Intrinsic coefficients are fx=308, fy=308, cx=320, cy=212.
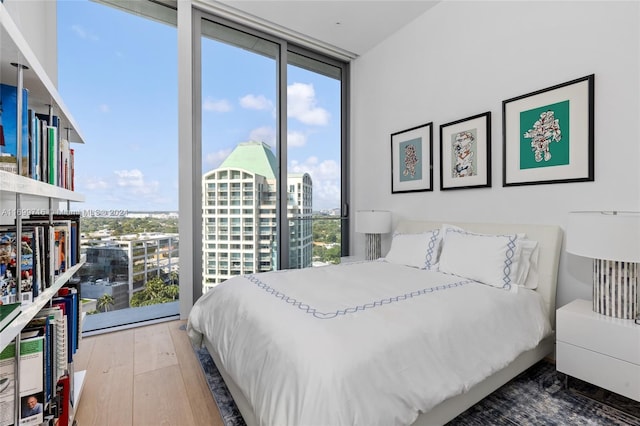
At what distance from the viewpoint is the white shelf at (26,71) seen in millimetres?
834

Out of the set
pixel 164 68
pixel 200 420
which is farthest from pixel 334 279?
pixel 164 68

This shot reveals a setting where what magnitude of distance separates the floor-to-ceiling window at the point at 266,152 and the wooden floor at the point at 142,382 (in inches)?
34.4

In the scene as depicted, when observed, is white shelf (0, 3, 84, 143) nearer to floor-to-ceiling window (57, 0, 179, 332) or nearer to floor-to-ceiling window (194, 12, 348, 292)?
floor-to-ceiling window (57, 0, 179, 332)

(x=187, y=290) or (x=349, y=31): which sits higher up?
(x=349, y=31)

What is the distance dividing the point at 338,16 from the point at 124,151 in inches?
97.6

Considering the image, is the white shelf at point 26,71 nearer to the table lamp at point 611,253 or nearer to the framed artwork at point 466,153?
the table lamp at point 611,253

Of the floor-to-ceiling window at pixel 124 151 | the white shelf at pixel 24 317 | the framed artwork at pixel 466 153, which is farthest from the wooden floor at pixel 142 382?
the framed artwork at pixel 466 153

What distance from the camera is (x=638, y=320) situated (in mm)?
1645

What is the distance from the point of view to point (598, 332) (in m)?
1.66

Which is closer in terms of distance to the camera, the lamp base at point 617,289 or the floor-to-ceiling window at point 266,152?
the lamp base at point 617,289

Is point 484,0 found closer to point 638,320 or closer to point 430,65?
point 430,65

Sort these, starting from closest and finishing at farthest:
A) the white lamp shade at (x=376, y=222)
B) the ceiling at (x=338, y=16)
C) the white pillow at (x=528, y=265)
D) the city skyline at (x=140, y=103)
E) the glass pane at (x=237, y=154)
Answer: the white pillow at (x=528, y=265) < the city skyline at (x=140, y=103) < the ceiling at (x=338, y=16) < the glass pane at (x=237, y=154) < the white lamp shade at (x=376, y=222)

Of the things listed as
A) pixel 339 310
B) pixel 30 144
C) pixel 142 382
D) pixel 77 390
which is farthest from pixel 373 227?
pixel 30 144

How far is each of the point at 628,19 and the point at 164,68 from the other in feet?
11.8
